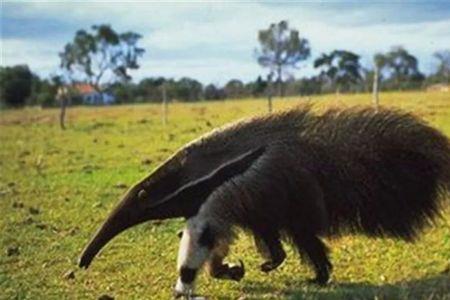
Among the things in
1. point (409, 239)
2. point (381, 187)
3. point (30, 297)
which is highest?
point (381, 187)

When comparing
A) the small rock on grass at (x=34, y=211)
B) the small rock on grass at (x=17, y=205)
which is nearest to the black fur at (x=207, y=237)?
the small rock on grass at (x=34, y=211)

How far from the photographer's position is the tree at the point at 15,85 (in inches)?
1548

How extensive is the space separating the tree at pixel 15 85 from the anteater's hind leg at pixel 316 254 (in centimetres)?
3534

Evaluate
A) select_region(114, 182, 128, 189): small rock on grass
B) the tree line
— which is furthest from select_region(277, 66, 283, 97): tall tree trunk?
select_region(114, 182, 128, 189): small rock on grass

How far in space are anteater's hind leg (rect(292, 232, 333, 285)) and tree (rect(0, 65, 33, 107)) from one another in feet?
116

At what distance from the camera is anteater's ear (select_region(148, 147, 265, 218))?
3832 mm

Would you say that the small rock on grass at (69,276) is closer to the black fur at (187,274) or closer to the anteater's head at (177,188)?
the anteater's head at (177,188)

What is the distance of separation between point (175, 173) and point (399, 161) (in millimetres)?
1240

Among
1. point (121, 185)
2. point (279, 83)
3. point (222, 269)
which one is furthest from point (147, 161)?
point (279, 83)

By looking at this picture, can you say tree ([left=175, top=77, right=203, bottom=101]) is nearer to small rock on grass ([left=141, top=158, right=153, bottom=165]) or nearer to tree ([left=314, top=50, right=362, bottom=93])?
tree ([left=314, top=50, right=362, bottom=93])

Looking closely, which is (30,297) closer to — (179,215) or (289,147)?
(179,215)

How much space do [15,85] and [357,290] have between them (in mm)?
41370

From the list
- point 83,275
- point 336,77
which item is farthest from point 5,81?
point 83,275

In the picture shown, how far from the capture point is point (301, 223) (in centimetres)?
393
